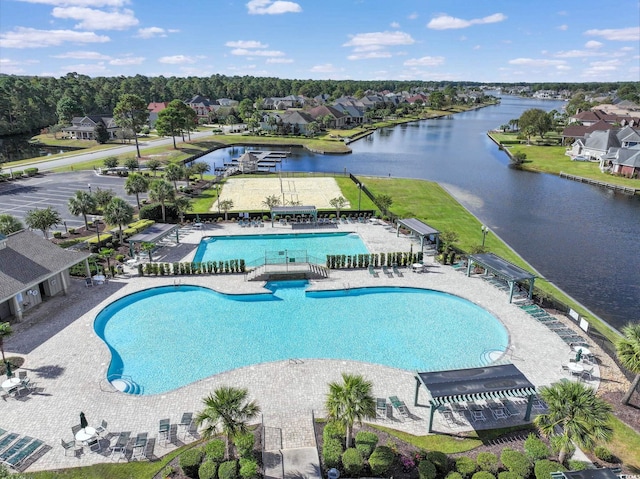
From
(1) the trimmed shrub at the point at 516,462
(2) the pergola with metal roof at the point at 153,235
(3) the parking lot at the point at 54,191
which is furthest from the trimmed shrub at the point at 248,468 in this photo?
(3) the parking lot at the point at 54,191

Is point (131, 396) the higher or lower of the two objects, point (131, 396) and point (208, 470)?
the lower

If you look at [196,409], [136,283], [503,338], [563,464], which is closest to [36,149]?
[136,283]

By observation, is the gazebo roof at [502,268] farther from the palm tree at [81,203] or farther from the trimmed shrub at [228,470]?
the palm tree at [81,203]

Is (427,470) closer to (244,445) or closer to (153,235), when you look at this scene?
(244,445)

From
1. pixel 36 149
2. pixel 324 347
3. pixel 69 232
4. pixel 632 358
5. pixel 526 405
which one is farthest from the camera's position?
pixel 36 149

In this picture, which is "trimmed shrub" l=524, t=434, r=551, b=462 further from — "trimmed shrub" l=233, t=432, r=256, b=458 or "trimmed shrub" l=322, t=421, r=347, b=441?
"trimmed shrub" l=233, t=432, r=256, b=458

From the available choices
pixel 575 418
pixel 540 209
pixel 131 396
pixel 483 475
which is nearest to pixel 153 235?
pixel 131 396

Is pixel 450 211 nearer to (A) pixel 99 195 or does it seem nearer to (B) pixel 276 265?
(B) pixel 276 265
